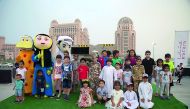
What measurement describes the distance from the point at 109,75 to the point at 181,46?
16.4ft

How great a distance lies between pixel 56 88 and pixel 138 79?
1874mm

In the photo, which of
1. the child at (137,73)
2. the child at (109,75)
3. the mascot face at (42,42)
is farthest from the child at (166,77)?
the mascot face at (42,42)

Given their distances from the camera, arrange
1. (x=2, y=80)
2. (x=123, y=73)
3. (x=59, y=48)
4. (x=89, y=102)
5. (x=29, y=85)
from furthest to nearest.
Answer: (x=2, y=80)
(x=59, y=48)
(x=29, y=85)
(x=123, y=73)
(x=89, y=102)

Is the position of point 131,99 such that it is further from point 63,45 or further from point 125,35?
point 125,35

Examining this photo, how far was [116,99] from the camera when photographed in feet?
15.7

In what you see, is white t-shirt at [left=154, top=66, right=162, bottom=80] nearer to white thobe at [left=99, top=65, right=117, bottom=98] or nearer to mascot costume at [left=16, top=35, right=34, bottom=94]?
white thobe at [left=99, top=65, right=117, bottom=98]

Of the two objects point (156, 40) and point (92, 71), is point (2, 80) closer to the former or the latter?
point (92, 71)

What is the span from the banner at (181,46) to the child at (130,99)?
5064 millimetres

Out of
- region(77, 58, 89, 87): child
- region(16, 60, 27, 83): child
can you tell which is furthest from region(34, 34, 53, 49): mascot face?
region(77, 58, 89, 87): child

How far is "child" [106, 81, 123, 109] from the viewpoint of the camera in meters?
4.71

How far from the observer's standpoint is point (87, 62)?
5.73m

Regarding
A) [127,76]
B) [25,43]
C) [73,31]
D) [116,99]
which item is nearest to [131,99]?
[116,99]

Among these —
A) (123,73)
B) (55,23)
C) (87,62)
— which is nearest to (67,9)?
(55,23)

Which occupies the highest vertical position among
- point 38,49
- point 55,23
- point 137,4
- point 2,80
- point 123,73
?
point 137,4
